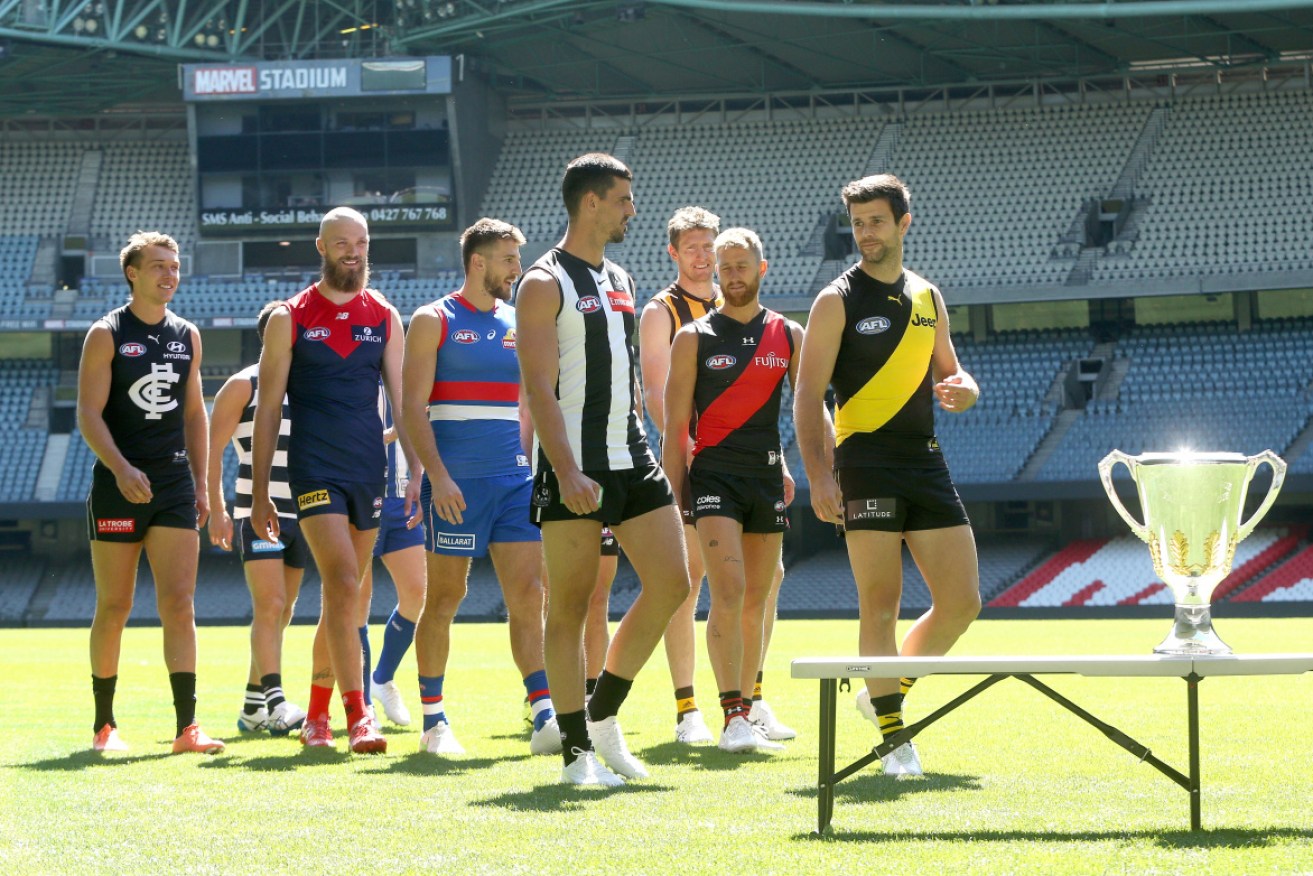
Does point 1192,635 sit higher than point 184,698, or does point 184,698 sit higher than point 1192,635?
point 1192,635

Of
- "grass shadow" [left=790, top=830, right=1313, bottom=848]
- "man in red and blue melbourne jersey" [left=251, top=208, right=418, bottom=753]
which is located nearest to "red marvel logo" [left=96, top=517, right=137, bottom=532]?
Result: "man in red and blue melbourne jersey" [left=251, top=208, right=418, bottom=753]

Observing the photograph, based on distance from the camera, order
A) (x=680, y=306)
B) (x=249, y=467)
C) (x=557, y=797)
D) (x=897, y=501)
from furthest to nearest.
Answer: (x=249, y=467), (x=680, y=306), (x=897, y=501), (x=557, y=797)

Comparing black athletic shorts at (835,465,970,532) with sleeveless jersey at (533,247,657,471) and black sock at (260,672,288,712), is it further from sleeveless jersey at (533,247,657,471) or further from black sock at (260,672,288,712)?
black sock at (260,672,288,712)

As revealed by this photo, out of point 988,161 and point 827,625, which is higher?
point 988,161

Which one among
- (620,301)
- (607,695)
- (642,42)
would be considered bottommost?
(607,695)

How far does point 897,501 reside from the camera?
583 centimetres

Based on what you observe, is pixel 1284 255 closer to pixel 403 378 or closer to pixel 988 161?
pixel 988 161

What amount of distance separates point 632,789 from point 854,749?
1616mm

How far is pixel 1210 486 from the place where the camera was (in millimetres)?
4371

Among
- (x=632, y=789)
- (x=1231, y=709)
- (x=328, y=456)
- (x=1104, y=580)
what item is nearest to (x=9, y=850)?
(x=632, y=789)

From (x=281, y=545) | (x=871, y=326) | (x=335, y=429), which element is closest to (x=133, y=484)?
(x=335, y=429)

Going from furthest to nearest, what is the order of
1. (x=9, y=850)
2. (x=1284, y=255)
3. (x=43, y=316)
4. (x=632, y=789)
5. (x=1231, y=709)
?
1. (x=43, y=316)
2. (x=1284, y=255)
3. (x=1231, y=709)
4. (x=632, y=789)
5. (x=9, y=850)

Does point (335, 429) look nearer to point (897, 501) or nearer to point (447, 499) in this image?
point (447, 499)

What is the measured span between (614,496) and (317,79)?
3295 cm
